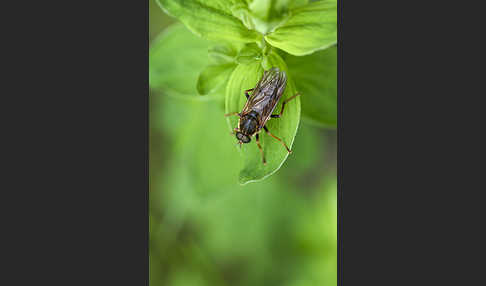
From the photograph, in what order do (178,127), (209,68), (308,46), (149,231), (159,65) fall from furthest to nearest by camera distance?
(178,127), (159,65), (149,231), (209,68), (308,46)

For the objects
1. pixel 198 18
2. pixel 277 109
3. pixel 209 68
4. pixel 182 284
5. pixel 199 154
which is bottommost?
pixel 182 284

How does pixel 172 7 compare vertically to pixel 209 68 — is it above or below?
above

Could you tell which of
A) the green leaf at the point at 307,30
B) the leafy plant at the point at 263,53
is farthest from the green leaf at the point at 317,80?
the green leaf at the point at 307,30

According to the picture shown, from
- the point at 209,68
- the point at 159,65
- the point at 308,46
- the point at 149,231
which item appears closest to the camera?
the point at 308,46

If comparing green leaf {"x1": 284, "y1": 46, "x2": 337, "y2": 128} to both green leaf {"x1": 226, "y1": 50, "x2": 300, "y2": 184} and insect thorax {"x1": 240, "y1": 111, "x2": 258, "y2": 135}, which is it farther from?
insect thorax {"x1": 240, "y1": 111, "x2": 258, "y2": 135}

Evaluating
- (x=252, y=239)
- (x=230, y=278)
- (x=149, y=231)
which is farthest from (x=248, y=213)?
(x=149, y=231)

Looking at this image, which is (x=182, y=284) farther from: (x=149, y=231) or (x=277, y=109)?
(x=277, y=109)

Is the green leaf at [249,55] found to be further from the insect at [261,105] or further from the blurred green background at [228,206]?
the blurred green background at [228,206]

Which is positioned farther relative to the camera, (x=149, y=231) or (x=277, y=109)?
(x=149, y=231)
